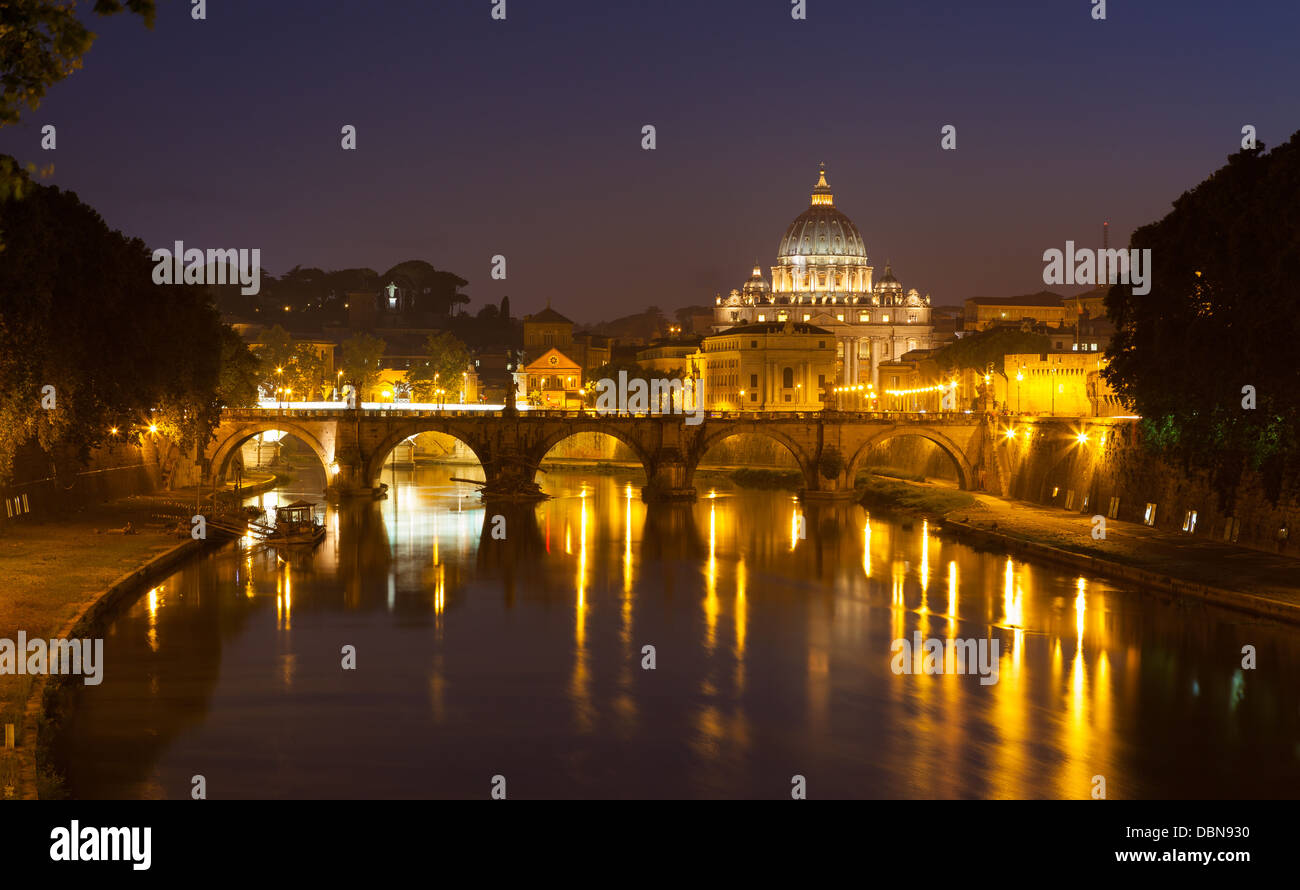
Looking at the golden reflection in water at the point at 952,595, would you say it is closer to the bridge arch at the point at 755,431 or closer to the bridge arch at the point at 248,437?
the bridge arch at the point at 755,431

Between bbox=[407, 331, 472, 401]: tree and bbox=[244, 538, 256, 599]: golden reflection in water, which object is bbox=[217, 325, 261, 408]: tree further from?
bbox=[407, 331, 472, 401]: tree

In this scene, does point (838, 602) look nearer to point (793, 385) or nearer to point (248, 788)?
point (248, 788)

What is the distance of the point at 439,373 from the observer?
115m

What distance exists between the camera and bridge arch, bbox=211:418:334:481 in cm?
7231

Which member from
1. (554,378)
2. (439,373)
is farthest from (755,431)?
(554,378)

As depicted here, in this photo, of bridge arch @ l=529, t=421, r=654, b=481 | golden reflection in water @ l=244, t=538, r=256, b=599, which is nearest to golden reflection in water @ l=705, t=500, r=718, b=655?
bridge arch @ l=529, t=421, r=654, b=481

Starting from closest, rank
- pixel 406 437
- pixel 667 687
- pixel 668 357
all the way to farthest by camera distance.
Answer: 1. pixel 667 687
2. pixel 406 437
3. pixel 668 357

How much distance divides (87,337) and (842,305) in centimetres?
15567

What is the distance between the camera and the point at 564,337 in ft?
490

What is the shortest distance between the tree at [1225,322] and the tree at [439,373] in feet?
251

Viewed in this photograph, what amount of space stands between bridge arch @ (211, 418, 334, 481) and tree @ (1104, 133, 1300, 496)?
46059 mm

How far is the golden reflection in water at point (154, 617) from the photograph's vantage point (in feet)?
105

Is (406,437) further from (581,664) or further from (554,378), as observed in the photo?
(554,378)
